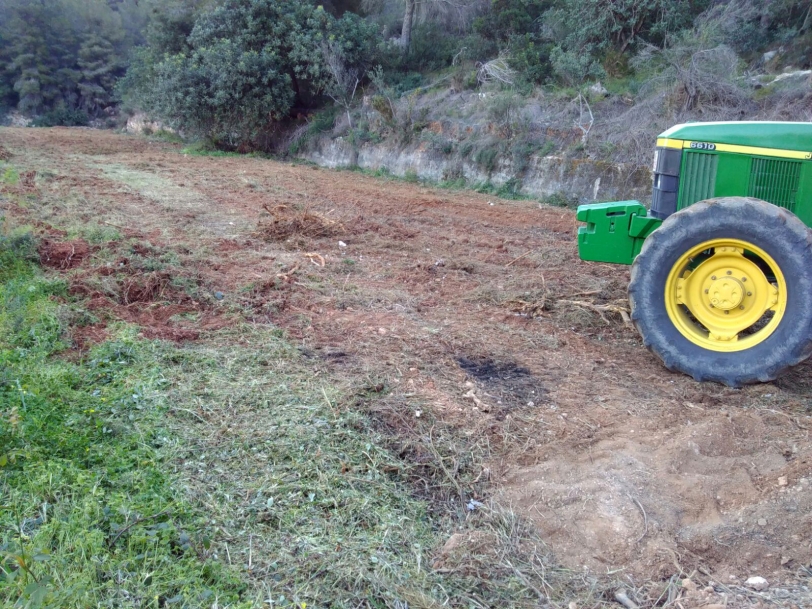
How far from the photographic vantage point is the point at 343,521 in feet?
10.9

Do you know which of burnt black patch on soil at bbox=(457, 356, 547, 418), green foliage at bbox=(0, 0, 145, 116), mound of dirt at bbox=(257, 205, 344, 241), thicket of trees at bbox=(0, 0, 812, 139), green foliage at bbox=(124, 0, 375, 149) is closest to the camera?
burnt black patch on soil at bbox=(457, 356, 547, 418)

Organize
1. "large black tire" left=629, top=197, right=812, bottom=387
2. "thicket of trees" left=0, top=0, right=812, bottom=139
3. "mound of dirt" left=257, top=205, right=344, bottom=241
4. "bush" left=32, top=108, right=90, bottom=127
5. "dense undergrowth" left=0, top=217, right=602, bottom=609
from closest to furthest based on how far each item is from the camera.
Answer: "dense undergrowth" left=0, top=217, right=602, bottom=609 → "large black tire" left=629, top=197, right=812, bottom=387 → "mound of dirt" left=257, top=205, right=344, bottom=241 → "thicket of trees" left=0, top=0, right=812, bottom=139 → "bush" left=32, top=108, right=90, bottom=127

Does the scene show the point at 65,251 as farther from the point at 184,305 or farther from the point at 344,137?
the point at 344,137

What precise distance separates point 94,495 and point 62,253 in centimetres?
518

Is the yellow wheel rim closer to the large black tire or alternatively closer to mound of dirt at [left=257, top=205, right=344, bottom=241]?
the large black tire

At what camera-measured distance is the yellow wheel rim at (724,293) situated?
4816 millimetres

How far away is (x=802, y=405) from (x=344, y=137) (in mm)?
18766

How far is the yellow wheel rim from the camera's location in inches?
190

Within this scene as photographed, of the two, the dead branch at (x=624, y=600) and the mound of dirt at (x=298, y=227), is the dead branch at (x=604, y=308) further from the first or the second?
the mound of dirt at (x=298, y=227)

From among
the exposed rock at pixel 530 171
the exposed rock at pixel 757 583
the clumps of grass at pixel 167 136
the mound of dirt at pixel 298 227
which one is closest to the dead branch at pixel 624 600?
the exposed rock at pixel 757 583

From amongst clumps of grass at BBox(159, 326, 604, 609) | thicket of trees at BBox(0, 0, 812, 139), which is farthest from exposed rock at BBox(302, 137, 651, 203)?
clumps of grass at BBox(159, 326, 604, 609)

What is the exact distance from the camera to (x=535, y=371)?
5.20 metres

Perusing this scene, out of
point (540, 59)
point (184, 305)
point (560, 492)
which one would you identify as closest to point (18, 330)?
point (184, 305)

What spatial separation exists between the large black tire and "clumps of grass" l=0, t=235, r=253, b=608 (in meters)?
3.53
